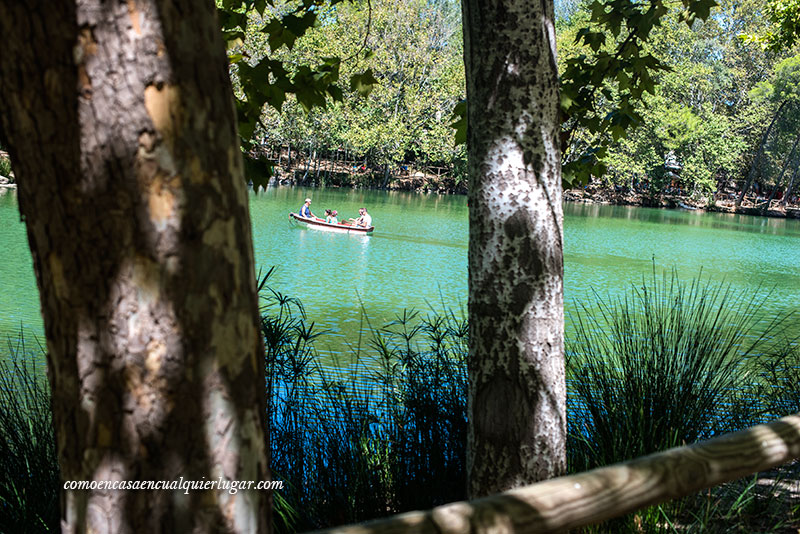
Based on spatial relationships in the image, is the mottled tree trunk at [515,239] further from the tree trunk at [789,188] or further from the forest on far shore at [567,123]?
the tree trunk at [789,188]

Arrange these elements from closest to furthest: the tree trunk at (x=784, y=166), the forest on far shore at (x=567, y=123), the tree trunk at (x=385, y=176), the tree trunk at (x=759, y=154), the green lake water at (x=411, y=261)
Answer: the green lake water at (x=411, y=261), the forest on far shore at (x=567, y=123), the tree trunk at (x=759, y=154), the tree trunk at (x=784, y=166), the tree trunk at (x=385, y=176)

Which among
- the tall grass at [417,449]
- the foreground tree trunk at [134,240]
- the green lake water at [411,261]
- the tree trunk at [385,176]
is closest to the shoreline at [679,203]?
the tree trunk at [385,176]

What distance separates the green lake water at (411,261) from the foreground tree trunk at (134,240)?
3523 millimetres

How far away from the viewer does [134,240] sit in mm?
946

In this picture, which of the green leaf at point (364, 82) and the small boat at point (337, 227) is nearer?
the green leaf at point (364, 82)

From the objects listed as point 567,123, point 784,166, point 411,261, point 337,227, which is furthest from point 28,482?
point 784,166

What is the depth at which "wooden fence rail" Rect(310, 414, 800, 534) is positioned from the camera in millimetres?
1173

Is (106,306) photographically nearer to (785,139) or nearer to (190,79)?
(190,79)

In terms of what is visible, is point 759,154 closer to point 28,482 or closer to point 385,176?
point 385,176

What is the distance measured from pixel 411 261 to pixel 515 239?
45.8 feet

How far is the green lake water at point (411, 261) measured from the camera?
35.4 ft

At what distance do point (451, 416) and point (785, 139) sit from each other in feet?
156

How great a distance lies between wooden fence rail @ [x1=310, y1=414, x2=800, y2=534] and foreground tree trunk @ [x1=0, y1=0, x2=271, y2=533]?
282mm

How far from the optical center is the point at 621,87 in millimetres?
3912
